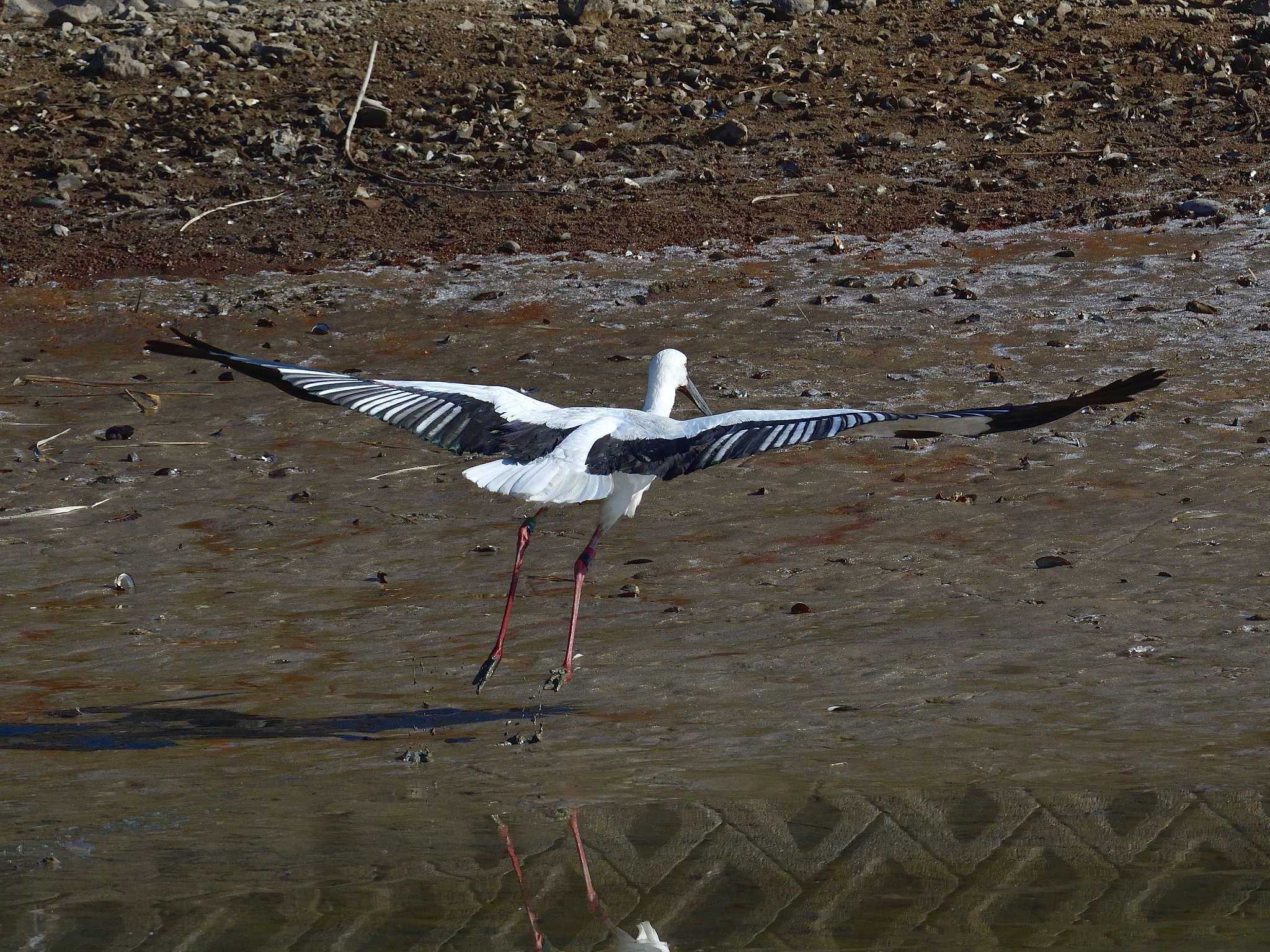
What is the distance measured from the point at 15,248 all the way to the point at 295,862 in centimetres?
881

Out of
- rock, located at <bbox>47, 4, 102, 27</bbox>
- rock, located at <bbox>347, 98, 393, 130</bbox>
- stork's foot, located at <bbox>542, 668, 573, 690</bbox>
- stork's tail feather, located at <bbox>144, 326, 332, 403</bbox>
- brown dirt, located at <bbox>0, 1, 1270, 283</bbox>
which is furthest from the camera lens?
rock, located at <bbox>47, 4, 102, 27</bbox>

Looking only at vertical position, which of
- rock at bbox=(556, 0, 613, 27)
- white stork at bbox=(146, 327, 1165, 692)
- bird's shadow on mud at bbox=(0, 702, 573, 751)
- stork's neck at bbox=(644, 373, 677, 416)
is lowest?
bird's shadow on mud at bbox=(0, 702, 573, 751)

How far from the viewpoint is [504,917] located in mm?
3943

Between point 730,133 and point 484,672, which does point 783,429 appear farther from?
point 730,133

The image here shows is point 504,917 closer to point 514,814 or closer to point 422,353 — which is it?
point 514,814

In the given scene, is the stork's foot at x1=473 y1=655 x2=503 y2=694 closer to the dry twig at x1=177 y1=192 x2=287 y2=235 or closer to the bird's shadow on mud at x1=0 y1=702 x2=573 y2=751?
the bird's shadow on mud at x1=0 y1=702 x2=573 y2=751

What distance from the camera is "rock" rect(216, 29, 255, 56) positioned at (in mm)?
14609

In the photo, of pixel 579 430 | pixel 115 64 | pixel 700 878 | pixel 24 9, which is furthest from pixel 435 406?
pixel 24 9

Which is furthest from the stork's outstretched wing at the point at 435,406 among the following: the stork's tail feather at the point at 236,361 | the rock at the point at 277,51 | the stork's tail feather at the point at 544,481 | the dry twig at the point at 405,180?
the rock at the point at 277,51

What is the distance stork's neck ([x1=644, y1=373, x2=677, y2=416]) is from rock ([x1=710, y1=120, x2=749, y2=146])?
6.52 meters

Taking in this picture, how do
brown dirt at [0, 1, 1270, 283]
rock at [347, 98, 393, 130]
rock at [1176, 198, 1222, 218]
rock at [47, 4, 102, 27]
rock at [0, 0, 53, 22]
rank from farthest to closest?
1. rock at [0, 0, 53, 22]
2. rock at [47, 4, 102, 27]
3. rock at [347, 98, 393, 130]
4. brown dirt at [0, 1, 1270, 283]
5. rock at [1176, 198, 1222, 218]

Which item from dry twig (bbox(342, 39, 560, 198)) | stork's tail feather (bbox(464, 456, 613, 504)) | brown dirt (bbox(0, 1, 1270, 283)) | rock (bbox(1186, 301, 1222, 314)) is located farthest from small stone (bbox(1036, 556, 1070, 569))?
dry twig (bbox(342, 39, 560, 198))

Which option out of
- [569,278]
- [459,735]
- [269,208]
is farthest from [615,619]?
[269,208]

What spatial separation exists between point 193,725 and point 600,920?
2034 millimetres
